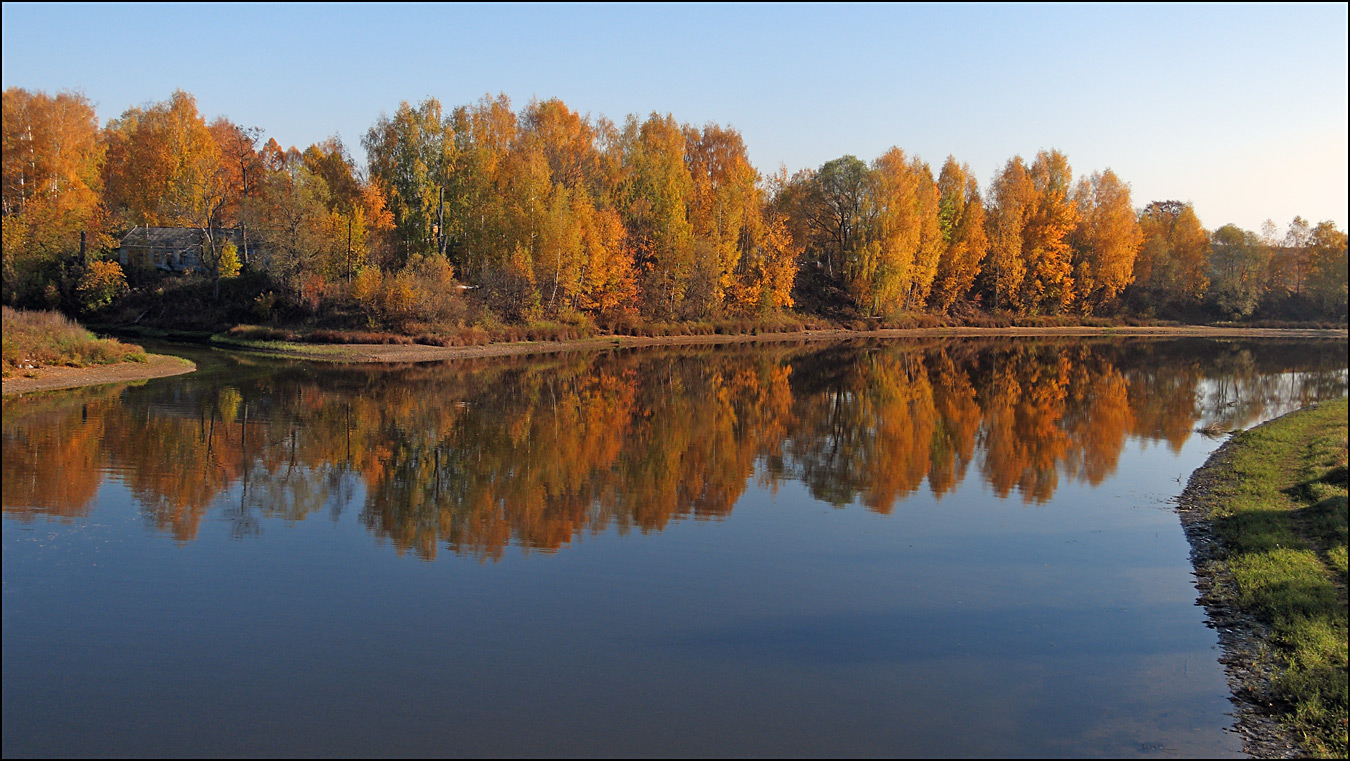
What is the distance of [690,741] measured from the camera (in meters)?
7.52

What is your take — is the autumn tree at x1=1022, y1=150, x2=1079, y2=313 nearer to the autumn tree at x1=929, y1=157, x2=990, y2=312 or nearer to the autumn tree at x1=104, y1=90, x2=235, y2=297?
the autumn tree at x1=929, y1=157, x2=990, y2=312

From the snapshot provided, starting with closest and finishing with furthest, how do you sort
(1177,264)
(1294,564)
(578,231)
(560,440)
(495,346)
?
(1294,564)
(560,440)
(495,346)
(578,231)
(1177,264)

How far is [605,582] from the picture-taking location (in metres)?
11.2

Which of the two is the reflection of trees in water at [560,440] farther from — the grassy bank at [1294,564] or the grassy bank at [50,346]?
the grassy bank at [50,346]

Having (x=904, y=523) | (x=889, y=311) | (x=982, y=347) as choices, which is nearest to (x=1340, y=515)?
(x=904, y=523)

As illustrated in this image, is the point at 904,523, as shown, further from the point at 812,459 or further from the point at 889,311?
the point at 889,311

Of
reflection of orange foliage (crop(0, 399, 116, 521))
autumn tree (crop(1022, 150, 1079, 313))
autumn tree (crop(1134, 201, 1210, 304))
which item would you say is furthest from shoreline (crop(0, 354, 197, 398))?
autumn tree (crop(1134, 201, 1210, 304))

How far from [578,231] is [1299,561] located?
42.9 metres

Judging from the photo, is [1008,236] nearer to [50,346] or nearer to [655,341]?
[655,341]

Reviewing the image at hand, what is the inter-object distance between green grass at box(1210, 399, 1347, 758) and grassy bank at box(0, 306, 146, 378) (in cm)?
3039

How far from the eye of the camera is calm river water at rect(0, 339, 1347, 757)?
779cm

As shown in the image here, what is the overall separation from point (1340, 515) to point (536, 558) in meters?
11.3

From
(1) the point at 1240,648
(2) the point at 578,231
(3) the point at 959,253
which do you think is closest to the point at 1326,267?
(3) the point at 959,253

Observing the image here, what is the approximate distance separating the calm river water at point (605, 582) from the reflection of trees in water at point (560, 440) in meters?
0.13
